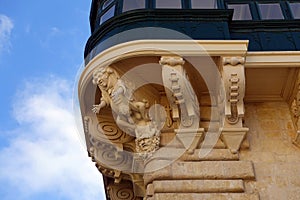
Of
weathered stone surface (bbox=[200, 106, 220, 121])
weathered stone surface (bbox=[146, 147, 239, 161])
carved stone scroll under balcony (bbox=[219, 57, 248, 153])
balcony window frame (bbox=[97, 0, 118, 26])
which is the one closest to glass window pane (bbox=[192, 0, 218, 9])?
balcony window frame (bbox=[97, 0, 118, 26])

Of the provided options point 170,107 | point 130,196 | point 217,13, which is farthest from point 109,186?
point 217,13

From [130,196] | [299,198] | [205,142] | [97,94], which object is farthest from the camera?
[130,196]

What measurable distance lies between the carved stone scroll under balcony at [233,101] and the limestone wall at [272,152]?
0.23 meters

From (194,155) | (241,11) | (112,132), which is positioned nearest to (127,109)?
(112,132)

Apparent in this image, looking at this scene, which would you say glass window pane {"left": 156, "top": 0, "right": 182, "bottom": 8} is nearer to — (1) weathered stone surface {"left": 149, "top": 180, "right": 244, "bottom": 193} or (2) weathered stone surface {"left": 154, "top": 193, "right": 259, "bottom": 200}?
(1) weathered stone surface {"left": 149, "top": 180, "right": 244, "bottom": 193}

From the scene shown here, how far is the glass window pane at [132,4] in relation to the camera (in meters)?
7.72

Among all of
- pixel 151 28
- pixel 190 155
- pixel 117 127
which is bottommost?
pixel 190 155

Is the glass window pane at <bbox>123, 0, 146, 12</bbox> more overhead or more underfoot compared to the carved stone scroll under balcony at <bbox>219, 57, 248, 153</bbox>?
more overhead

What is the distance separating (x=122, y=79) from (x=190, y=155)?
1470mm

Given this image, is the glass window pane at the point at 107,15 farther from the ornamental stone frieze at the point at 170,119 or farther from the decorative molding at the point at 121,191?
the decorative molding at the point at 121,191

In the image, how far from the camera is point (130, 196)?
800cm

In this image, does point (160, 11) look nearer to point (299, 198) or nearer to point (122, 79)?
point (122, 79)

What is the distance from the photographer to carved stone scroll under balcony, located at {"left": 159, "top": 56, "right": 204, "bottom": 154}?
639 centimetres

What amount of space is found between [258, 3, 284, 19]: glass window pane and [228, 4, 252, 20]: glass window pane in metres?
0.22
